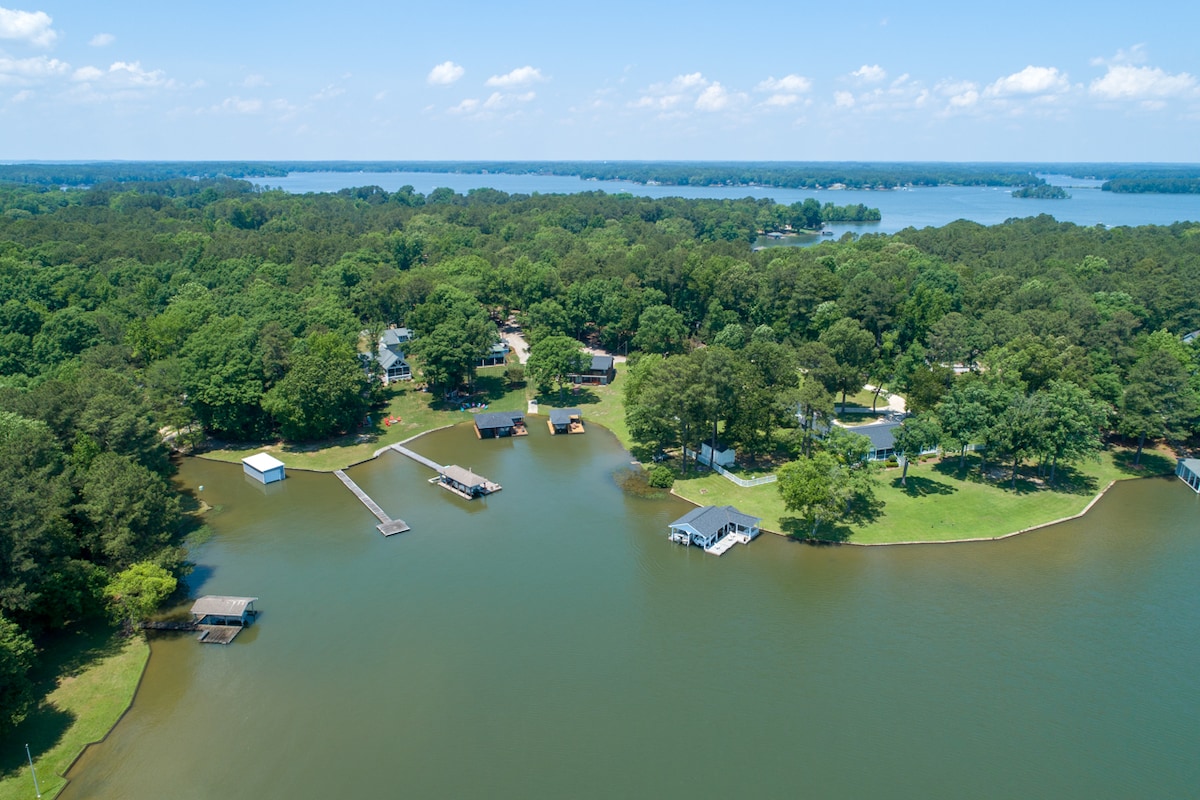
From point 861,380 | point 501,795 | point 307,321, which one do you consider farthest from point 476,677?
point 307,321

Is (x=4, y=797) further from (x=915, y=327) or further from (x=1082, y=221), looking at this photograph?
(x=1082, y=221)

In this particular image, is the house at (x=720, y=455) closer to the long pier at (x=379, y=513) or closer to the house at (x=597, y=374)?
the house at (x=597, y=374)

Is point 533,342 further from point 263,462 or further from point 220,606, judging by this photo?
point 220,606

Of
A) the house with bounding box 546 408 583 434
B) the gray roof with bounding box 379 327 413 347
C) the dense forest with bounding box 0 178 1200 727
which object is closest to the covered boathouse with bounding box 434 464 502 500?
the house with bounding box 546 408 583 434

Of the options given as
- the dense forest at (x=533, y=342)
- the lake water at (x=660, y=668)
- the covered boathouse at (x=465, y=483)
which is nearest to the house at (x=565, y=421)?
the dense forest at (x=533, y=342)

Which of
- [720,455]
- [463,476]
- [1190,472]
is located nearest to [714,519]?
[720,455]

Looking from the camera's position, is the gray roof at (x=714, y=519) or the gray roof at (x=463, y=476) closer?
the gray roof at (x=714, y=519)
